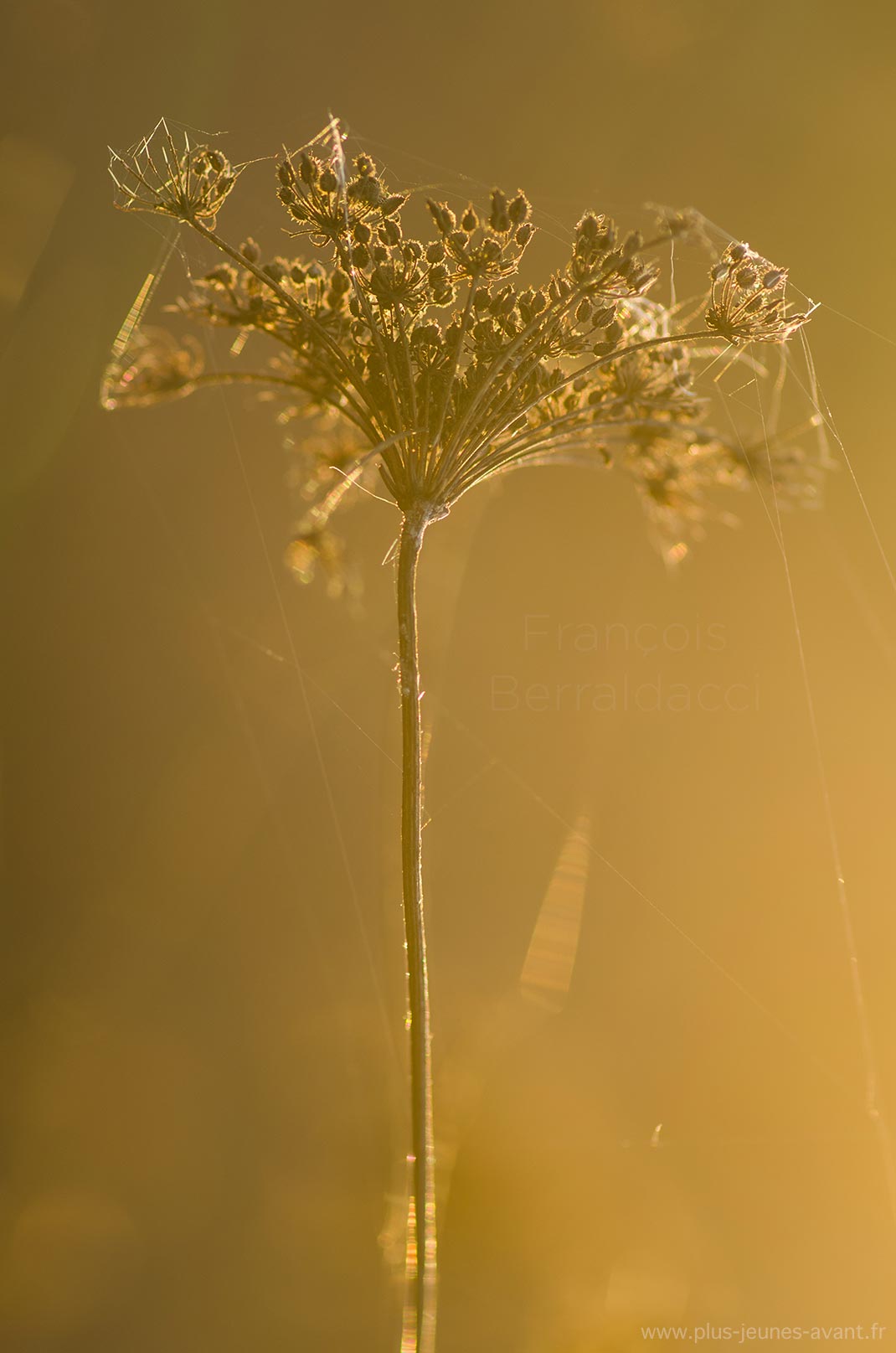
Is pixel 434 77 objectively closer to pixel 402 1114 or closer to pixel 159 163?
pixel 159 163

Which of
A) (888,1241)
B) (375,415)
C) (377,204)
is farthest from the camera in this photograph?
(888,1241)

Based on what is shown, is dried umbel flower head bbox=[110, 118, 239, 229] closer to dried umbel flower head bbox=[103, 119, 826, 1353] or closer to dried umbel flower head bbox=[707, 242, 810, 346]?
dried umbel flower head bbox=[103, 119, 826, 1353]

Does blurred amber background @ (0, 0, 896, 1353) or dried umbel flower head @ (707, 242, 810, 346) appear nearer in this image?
dried umbel flower head @ (707, 242, 810, 346)


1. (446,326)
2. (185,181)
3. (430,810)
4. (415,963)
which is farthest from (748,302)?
(430,810)

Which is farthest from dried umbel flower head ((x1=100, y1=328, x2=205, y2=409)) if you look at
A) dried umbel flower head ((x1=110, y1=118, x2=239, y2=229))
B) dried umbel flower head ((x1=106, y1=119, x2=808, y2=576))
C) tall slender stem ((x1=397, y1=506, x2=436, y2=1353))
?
tall slender stem ((x1=397, y1=506, x2=436, y2=1353))

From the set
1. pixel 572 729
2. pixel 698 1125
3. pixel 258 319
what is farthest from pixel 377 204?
pixel 698 1125

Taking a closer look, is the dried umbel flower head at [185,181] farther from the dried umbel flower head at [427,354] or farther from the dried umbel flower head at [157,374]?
the dried umbel flower head at [157,374]

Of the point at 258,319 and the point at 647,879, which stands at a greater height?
the point at 258,319

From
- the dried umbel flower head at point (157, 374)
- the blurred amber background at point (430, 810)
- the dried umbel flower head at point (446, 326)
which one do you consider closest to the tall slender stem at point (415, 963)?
the dried umbel flower head at point (446, 326)
